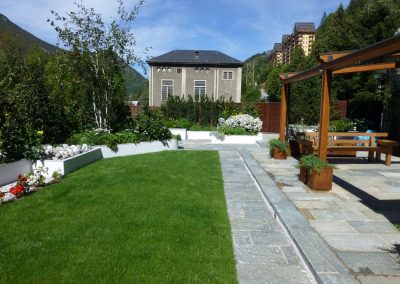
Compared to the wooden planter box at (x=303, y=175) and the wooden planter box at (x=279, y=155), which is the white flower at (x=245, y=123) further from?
the wooden planter box at (x=303, y=175)

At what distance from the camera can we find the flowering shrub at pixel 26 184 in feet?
18.3

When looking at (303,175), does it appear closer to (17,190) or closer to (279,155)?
(279,155)

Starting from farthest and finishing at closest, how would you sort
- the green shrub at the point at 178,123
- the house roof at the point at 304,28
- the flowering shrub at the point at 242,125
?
1. the house roof at the point at 304,28
2. the green shrub at the point at 178,123
3. the flowering shrub at the point at 242,125

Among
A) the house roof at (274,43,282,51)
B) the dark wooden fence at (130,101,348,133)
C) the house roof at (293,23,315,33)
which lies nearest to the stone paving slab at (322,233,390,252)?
the dark wooden fence at (130,101,348,133)

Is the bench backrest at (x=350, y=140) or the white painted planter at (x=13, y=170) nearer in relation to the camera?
the white painted planter at (x=13, y=170)

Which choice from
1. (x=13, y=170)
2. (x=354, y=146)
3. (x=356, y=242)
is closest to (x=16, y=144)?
(x=13, y=170)

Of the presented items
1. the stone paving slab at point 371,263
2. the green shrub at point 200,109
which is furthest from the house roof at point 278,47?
the stone paving slab at point 371,263

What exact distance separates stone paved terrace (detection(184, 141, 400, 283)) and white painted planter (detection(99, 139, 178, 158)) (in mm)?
4404

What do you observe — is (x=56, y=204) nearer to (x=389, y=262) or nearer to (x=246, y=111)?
(x=389, y=262)

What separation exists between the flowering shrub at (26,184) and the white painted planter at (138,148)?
2857mm

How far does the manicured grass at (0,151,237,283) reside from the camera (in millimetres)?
3121

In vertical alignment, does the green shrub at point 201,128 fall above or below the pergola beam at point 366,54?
below

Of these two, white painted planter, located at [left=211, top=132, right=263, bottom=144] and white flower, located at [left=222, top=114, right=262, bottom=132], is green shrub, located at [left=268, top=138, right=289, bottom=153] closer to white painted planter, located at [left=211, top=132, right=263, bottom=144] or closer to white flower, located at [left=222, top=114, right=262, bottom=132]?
white painted planter, located at [left=211, top=132, right=263, bottom=144]

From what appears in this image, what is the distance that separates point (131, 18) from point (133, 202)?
8.57 metres
